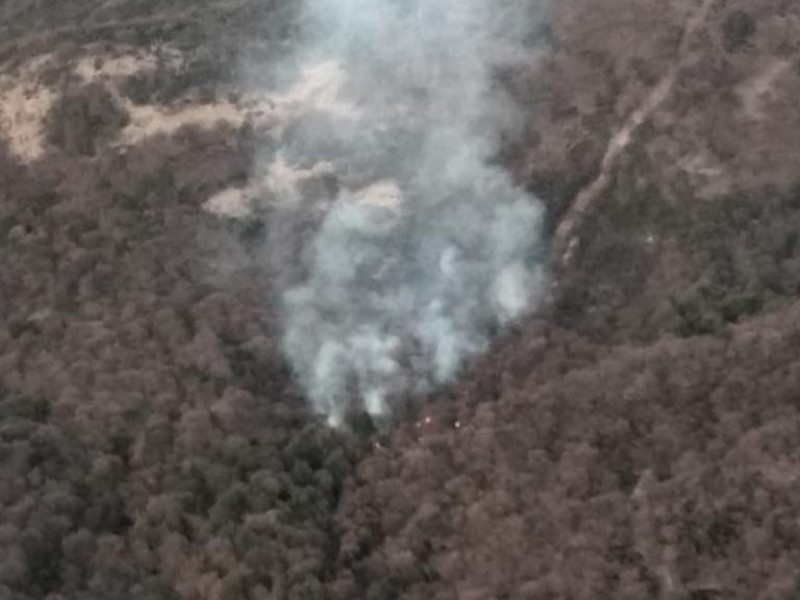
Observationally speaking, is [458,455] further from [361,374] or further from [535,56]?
[535,56]

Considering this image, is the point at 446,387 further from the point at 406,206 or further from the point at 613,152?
the point at 613,152

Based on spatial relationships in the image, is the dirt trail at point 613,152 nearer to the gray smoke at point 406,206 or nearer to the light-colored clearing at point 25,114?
the gray smoke at point 406,206

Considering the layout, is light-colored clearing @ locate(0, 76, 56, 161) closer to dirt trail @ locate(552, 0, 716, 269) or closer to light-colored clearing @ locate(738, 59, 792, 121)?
dirt trail @ locate(552, 0, 716, 269)

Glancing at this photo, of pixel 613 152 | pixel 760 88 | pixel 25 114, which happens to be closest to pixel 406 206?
pixel 613 152

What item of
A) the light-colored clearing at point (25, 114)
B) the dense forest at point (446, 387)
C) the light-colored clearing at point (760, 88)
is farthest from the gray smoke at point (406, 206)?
the light-colored clearing at point (25, 114)

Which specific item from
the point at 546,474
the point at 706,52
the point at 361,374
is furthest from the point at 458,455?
the point at 706,52

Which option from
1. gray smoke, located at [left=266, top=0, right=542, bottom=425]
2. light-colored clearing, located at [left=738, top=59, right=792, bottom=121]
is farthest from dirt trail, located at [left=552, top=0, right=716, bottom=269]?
light-colored clearing, located at [left=738, top=59, right=792, bottom=121]
